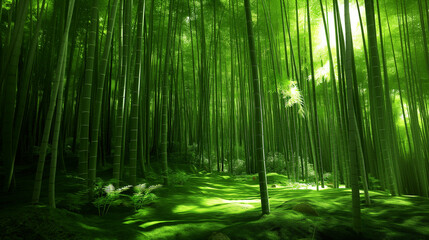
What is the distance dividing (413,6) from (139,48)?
16.8 feet

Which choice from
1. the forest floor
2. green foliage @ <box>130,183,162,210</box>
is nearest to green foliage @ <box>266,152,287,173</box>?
the forest floor

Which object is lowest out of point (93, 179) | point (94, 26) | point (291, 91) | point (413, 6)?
point (93, 179)

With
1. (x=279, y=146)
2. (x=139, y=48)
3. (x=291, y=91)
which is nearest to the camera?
(x=139, y=48)

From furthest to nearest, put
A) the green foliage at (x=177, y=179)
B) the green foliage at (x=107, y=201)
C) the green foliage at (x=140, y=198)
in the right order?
the green foliage at (x=177, y=179) < the green foliage at (x=140, y=198) < the green foliage at (x=107, y=201)

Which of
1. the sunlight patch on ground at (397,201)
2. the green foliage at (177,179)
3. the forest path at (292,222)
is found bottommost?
the forest path at (292,222)

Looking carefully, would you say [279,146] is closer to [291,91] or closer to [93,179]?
[291,91]

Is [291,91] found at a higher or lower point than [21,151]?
higher

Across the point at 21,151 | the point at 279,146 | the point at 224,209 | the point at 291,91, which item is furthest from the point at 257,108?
the point at 279,146

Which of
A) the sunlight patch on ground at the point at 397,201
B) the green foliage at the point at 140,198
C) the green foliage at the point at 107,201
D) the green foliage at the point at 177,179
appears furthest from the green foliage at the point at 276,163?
the green foliage at the point at 107,201

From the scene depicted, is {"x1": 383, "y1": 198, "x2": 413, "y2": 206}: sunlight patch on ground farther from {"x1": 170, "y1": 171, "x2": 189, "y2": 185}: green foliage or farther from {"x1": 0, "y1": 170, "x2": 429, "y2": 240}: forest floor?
{"x1": 170, "y1": 171, "x2": 189, "y2": 185}: green foliage

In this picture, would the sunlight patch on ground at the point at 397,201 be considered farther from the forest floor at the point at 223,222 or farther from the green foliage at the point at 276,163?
the green foliage at the point at 276,163

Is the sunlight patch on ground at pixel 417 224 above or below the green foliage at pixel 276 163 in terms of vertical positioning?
below

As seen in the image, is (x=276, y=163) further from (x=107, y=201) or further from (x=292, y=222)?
(x=107, y=201)

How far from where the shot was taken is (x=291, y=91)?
13.0 feet
